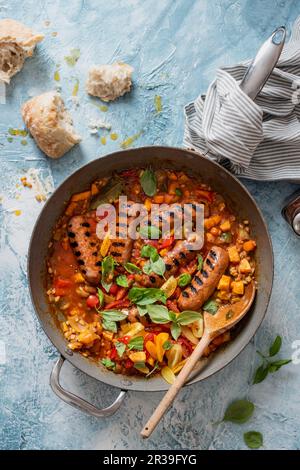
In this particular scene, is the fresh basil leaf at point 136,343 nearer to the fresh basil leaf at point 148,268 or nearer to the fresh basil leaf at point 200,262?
the fresh basil leaf at point 148,268

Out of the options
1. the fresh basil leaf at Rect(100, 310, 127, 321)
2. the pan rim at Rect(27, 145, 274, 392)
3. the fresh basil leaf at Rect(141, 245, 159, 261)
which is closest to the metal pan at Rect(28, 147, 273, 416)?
the pan rim at Rect(27, 145, 274, 392)

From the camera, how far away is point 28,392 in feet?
12.5

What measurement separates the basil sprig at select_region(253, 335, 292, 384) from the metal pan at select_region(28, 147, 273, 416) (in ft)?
0.84

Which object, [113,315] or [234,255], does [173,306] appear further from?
[234,255]

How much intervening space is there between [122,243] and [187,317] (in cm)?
60

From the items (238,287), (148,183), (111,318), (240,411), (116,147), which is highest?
(116,147)

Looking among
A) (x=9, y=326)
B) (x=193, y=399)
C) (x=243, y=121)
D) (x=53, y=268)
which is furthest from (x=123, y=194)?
(x=193, y=399)

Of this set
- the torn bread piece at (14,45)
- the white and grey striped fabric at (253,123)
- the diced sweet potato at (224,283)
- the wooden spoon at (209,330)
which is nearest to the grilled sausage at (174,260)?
the diced sweet potato at (224,283)

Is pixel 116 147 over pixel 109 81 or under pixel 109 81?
under

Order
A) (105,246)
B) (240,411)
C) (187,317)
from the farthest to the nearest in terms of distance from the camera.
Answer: (240,411), (105,246), (187,317)

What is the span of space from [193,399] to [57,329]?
1.00 metres

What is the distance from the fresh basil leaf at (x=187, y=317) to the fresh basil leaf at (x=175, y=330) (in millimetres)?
31

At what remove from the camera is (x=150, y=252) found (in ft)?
11.7

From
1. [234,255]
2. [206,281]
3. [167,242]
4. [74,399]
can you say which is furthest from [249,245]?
[74,399]
